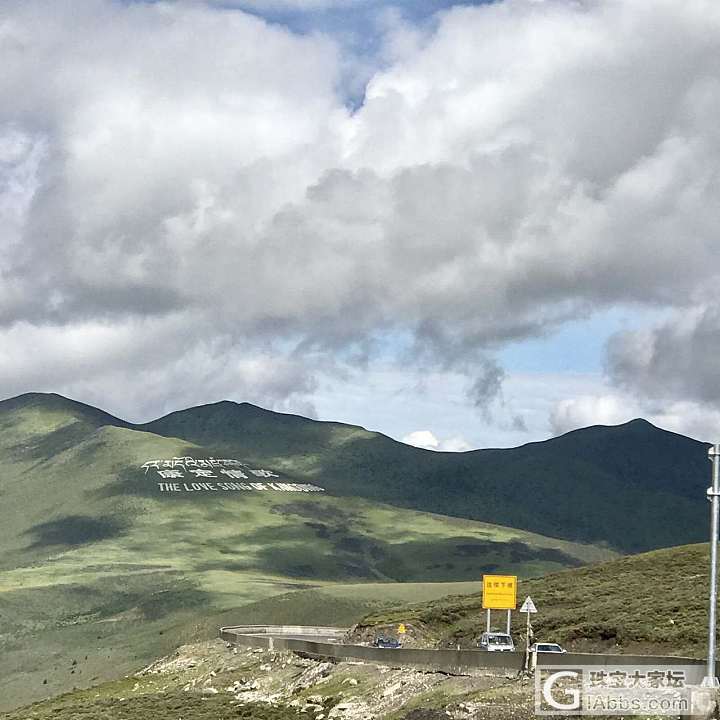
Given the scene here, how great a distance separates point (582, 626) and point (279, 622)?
259ft

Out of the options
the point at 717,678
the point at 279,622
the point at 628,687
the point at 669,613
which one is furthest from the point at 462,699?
the point at 279,622

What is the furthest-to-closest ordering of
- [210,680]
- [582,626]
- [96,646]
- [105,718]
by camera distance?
[96,646] → [210,680] → [582,626] → [105,718]

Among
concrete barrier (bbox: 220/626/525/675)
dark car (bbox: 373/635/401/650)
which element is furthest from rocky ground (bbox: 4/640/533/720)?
dark car (bbox: 373/635/401/650)

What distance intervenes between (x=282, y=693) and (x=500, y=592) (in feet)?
51.5

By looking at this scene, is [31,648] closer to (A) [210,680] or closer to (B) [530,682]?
(A) [210,680]

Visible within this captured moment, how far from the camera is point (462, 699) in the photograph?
5191 cm

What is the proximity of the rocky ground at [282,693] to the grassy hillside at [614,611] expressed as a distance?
47.9 ft

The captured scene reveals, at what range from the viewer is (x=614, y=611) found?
83125 millimetres

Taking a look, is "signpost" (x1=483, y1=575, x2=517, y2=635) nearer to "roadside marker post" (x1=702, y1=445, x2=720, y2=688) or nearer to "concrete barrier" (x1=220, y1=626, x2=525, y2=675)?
"concrete barrier" (x1=220, y1=626, x2=525, y2=675)

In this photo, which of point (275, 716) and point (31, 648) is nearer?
point (275, 716)

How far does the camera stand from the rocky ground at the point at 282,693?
51.8 meters

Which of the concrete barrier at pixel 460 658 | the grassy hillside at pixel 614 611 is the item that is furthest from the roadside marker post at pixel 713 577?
the grassy hillside at pixel 614 611

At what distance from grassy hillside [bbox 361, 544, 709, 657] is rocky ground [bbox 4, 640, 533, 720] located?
14.6 metres

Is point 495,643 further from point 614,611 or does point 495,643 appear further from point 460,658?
point 614,611
